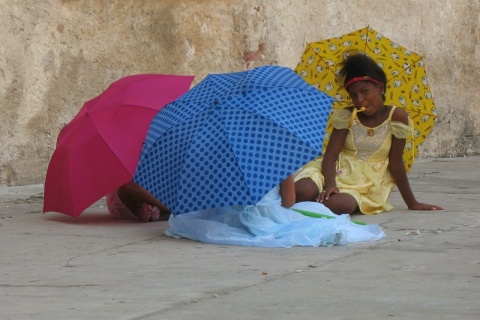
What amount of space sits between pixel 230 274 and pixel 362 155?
7.41ft

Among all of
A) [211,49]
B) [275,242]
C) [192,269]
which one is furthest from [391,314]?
[211,49]

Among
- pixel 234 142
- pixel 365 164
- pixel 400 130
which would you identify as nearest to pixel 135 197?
pixel 234 142

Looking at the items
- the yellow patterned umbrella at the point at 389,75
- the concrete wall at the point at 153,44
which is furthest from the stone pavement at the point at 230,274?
the concrete wall at the point at 153,44

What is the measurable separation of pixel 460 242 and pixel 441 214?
101 cm

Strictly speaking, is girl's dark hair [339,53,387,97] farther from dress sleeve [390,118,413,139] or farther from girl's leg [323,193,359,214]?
Answer: girl's leg [323,193,359,214]

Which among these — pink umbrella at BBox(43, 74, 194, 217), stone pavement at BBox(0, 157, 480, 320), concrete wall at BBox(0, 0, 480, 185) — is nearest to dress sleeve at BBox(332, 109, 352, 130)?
stone pavement at BBox(0, 157, 480, 320)

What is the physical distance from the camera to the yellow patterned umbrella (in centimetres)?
670

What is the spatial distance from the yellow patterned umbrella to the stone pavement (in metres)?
0.66

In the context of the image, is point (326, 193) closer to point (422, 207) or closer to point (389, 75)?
point (422, 207)

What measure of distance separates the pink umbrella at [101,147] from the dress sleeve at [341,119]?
0.90m

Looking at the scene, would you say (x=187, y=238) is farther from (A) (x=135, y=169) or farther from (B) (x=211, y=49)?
(B) (x=211, y=49)

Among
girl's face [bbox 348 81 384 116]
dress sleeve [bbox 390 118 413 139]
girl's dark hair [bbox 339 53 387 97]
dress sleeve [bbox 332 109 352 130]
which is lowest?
dress sleeve [bbox 390 118 413 139]

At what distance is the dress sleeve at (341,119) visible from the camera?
253 inches

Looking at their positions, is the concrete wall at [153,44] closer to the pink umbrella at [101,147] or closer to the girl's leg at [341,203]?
the pink umbrella at [101,147]
